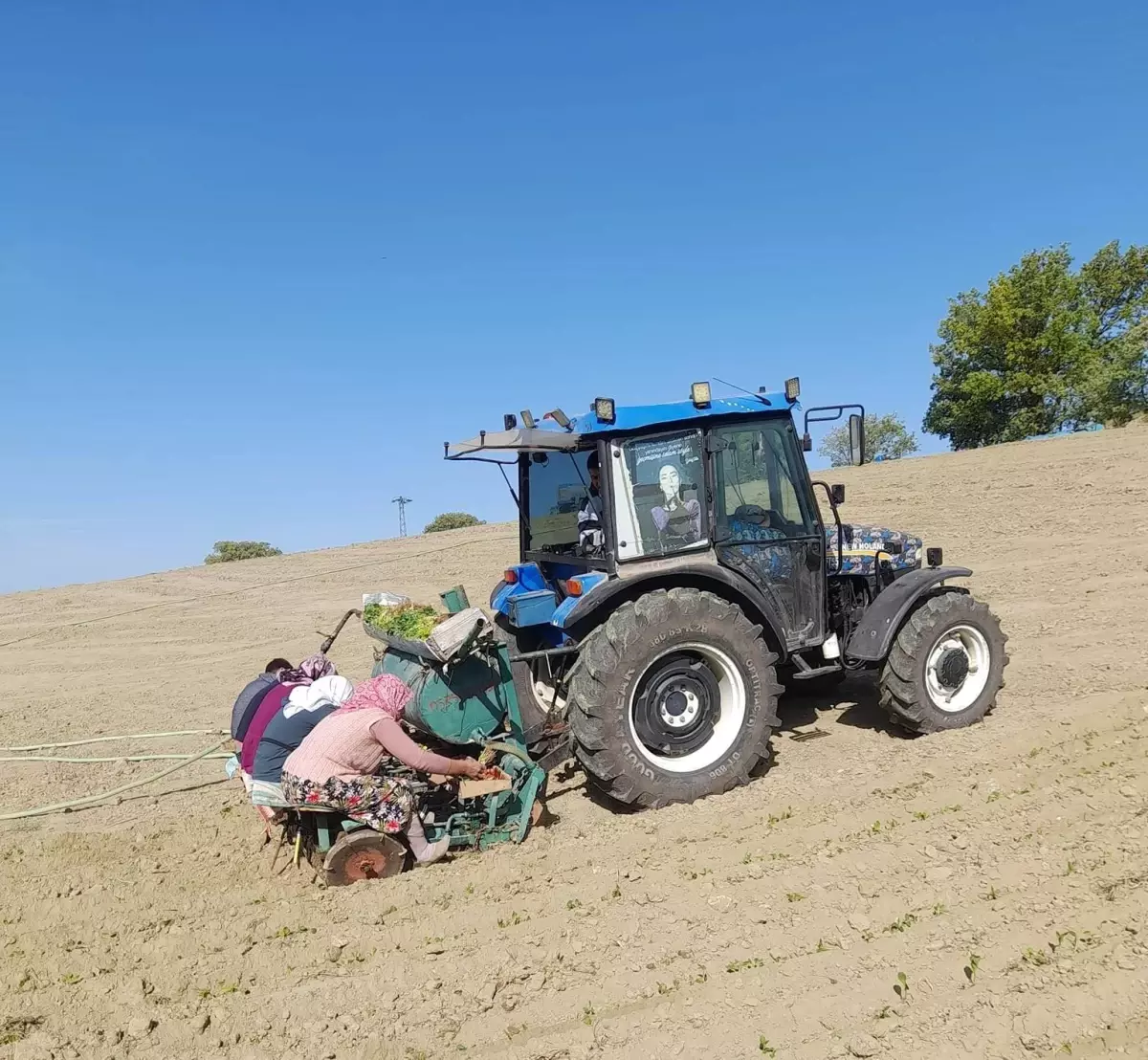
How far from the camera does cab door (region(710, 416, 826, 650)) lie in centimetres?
527

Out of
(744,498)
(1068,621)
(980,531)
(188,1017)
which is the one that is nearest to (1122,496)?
(980,531)

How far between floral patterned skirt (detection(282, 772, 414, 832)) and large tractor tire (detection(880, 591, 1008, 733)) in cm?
314

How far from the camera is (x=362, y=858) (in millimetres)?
4234

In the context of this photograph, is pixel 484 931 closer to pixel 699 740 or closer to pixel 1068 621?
pixel 699 740

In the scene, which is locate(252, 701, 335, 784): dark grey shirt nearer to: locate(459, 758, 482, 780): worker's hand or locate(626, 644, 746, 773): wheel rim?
locate(459, 758, 482, 780): worker's hand

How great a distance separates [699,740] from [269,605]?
12.1 meters

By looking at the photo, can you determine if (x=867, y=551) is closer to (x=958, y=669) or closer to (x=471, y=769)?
(x=958, y=669)

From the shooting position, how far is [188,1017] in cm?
319

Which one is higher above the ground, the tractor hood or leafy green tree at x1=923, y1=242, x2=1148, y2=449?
leafy green tree at x1=923, y1=242, x2=1148, y2=449

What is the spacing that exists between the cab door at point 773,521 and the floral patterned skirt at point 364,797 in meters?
2.32

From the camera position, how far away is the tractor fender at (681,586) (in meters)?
4.83

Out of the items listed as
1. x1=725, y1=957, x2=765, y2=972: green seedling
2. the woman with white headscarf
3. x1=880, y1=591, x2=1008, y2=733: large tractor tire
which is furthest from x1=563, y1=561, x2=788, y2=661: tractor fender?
x1=725, y1=957, x2=765, y2=972: green seedling

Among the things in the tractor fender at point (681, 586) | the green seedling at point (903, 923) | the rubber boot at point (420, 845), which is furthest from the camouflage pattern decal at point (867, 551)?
the rubber boot at point (420, 845)

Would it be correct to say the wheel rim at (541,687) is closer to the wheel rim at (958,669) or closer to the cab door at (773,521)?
the cab door at (773,521)
